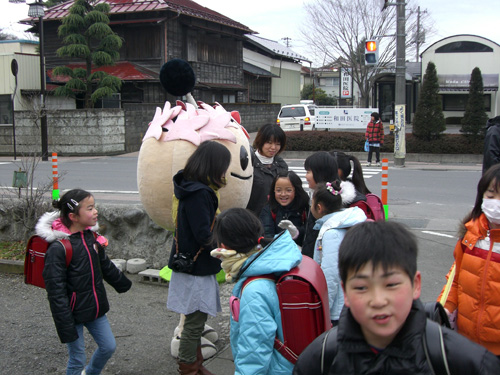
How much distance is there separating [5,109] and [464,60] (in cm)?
2405

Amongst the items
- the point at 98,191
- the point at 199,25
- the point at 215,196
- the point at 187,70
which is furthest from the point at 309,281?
the point at 199,25

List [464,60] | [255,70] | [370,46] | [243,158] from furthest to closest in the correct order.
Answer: [255,70], [464,60], [370,46], [243,158]

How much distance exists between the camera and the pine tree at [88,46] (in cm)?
2123

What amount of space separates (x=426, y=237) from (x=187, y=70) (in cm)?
471

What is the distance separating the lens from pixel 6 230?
690 centimetres

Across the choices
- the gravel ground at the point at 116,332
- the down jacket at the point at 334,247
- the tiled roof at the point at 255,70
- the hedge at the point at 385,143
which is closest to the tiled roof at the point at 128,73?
the hedge at the point at 385,143

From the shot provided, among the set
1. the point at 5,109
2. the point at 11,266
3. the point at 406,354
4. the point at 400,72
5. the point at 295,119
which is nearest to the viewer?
the point at 406,354

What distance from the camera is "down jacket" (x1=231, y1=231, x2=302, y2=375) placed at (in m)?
2.38

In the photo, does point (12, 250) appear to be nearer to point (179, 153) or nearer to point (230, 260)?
point (179, 153)

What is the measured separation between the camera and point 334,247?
3035mm

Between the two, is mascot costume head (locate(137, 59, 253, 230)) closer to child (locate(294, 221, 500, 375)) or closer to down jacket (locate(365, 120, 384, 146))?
child (locate(294, 221, 500, 375))

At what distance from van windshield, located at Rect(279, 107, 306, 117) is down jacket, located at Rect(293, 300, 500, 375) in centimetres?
2494

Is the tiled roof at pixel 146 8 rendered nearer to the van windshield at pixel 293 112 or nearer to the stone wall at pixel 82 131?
the stone wall at pixel 82 131

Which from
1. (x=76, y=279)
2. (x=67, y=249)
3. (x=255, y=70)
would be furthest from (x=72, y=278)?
(x=255, y=70)
